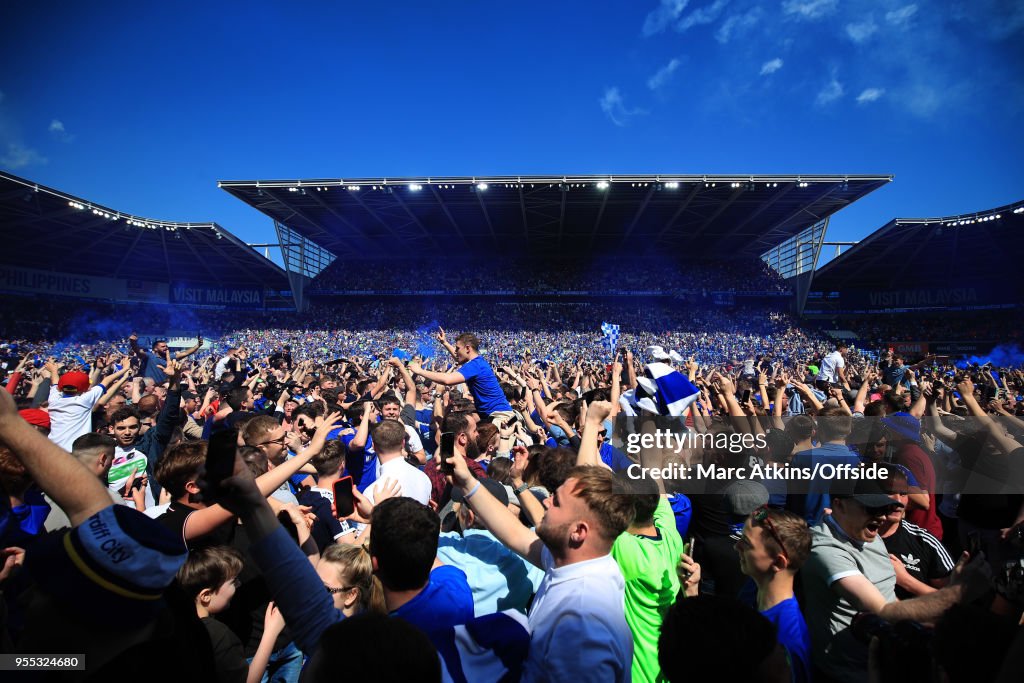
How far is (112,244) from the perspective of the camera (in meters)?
32.0

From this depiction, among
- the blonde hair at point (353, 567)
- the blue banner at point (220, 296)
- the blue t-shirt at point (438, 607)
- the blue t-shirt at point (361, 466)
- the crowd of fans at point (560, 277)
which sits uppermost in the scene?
the crowd of fans at point (560, 277)

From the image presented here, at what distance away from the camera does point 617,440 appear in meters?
4.05

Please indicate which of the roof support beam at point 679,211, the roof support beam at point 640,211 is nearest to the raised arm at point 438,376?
the roof support beam at point 640,211

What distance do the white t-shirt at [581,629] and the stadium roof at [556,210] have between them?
26.1 meters

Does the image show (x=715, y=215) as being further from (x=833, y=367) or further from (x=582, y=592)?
(x=582, y=592)

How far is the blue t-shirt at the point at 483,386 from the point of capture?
17.4 feet

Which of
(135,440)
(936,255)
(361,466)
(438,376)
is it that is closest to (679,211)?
A: (936,255)

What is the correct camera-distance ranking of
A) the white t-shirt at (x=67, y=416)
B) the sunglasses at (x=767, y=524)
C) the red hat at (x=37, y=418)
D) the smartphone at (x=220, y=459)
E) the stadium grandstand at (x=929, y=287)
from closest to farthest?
the smartphone at (x=220, y=459), the sunglasses at (x=767, y=524), the red hat at (x=37, y=418), the white t-shirt at (x=67, y=416), the stadium grandstand at (x=929, y=287)

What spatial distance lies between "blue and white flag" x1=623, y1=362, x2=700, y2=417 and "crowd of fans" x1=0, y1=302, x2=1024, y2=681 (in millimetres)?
17

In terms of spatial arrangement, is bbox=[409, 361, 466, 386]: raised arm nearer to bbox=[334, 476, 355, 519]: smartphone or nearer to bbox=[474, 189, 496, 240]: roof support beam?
bbox=[334, 476, 355, 519]: smartphone

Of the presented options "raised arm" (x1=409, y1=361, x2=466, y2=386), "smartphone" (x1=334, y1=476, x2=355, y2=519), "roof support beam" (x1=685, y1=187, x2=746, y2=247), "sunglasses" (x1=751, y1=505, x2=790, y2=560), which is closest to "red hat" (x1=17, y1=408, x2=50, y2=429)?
"smartphone" (x1=334, y1=476, x2=355, y2=519)

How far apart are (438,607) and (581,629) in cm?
52

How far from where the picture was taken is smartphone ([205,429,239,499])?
132cm

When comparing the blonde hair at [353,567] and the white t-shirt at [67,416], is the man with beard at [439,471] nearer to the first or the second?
the blonde hair at [353,567]
